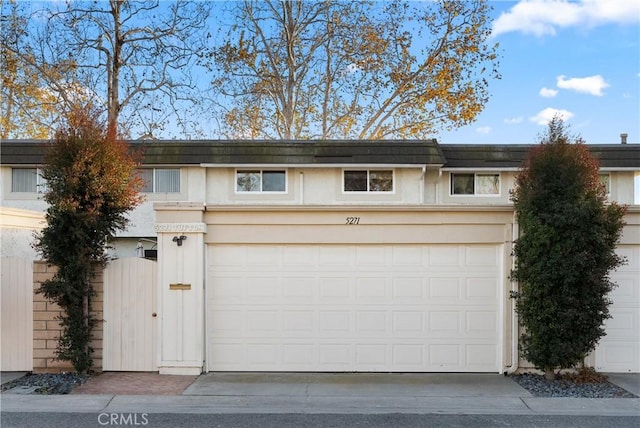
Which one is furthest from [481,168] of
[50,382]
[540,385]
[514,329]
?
[50,382]

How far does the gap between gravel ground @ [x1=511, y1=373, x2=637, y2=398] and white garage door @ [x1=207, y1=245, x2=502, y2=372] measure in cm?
62

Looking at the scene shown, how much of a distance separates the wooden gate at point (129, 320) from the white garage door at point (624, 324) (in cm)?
699

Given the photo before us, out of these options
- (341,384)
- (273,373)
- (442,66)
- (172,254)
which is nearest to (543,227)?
(341,384)

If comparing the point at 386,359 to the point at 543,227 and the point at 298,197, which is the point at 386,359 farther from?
the point at 298,197

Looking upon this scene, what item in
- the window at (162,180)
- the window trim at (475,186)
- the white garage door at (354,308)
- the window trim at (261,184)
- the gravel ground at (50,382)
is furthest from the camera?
the window trim at (475,186)

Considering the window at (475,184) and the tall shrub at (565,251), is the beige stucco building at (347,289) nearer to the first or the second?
the tall shrub at (565,251)

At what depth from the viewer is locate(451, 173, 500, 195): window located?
55.0 ft

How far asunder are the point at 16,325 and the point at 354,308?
5250 mm

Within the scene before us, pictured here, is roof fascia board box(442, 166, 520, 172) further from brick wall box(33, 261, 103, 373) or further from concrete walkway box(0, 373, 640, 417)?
brick wall box(33, 261, 103, 373)

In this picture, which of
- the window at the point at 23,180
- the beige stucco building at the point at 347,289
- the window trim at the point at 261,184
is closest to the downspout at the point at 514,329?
the beige stucco building at the point at 347,289

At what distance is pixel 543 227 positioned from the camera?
6.87m

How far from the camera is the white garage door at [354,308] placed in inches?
307

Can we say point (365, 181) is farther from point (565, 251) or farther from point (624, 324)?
point (565, 251)

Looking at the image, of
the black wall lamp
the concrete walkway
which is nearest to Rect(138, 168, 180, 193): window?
the black wall lamp
